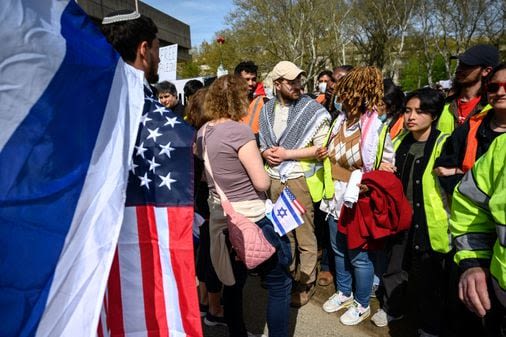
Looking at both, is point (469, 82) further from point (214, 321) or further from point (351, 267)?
point (214, 321)

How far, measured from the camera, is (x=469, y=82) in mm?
2912

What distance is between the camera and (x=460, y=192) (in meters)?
1.63

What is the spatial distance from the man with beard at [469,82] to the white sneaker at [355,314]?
157 cm

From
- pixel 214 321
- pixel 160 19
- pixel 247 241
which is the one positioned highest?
pixel 160 19

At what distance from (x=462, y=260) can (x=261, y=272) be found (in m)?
1.10

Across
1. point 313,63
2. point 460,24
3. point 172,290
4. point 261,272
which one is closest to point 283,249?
point 261,272

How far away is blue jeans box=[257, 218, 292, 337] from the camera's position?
7.41ft

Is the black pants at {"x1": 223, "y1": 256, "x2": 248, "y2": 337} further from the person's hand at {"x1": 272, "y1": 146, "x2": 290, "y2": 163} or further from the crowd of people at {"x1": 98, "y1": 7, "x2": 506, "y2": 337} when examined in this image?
the person's hand at {"x1": 272, "y1": 146, "x2": 290, "y2": 163}

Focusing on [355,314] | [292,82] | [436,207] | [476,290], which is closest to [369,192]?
[436,207]

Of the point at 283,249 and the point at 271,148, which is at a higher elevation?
the point at 271,148

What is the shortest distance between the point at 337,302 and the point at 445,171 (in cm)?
158

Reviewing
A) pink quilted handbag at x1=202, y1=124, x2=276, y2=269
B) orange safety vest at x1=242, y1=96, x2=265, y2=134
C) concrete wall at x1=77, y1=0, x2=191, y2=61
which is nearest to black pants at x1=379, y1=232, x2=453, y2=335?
pink quilted handbag at x1=202, y1=124, x2=276, y2=269

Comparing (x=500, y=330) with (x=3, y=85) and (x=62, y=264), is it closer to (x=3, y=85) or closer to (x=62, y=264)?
(x=62, y=264)

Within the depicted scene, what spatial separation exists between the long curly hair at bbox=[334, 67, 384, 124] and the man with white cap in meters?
0.37
